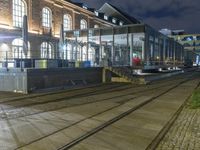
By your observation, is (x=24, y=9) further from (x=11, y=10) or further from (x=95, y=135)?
(x=95, y=135)

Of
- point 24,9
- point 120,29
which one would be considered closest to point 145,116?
point 120,29

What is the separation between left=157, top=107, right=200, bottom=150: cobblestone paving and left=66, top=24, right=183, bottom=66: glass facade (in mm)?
16757

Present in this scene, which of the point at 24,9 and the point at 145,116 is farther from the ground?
the point at 24,9

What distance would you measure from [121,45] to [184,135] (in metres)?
33.3

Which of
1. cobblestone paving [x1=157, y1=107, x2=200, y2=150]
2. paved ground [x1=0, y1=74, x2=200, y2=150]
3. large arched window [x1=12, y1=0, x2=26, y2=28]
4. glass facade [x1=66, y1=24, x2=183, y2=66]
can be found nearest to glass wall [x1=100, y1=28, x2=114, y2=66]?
glass facade [x1=66, y1=24, x2=183, y2=66]

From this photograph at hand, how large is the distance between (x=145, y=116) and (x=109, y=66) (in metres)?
15.8

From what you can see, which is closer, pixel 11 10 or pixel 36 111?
pixel 36 111

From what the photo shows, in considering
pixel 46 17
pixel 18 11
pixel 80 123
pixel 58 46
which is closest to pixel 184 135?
pixel 80 123

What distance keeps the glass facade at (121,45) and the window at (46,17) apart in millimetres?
2889

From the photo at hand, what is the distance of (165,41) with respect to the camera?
3912 centimetres

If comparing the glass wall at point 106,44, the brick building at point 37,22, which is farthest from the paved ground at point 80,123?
the glass wall at point 106,44

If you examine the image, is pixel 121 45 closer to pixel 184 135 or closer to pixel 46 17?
pixel 46 17

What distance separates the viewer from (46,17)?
3219 centimetres

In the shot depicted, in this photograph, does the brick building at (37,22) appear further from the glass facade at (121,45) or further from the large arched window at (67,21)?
the glass facade at (121,45)
